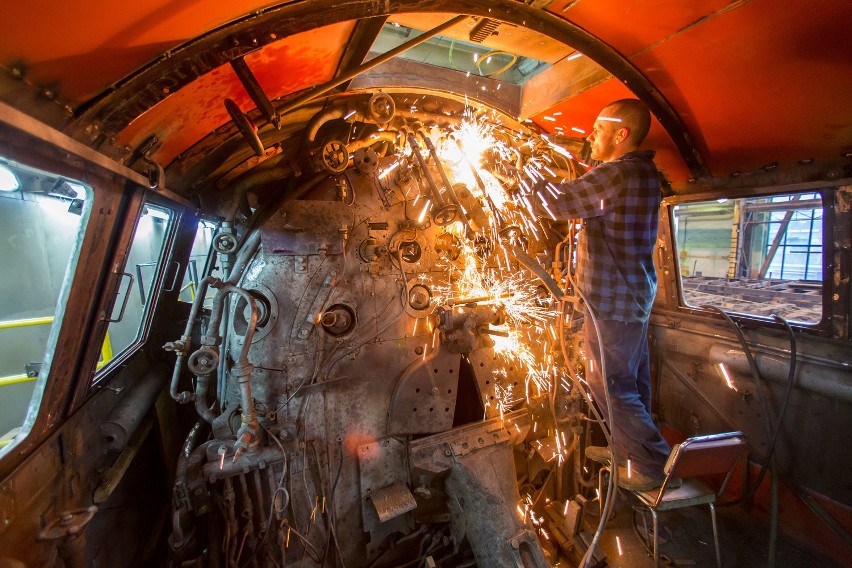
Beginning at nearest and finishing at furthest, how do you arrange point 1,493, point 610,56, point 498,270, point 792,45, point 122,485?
point 1,493 → point 792,45 → point 610,56 → point 122,485 → point 498,270

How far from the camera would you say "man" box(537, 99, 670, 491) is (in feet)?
9.01

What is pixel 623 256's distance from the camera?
291cm

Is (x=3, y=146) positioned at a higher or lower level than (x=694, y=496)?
higher

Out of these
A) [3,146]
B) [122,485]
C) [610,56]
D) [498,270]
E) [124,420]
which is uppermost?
[610,56]

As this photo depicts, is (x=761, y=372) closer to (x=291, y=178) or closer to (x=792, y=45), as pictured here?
(x=792, y=45)

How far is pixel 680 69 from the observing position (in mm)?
2387

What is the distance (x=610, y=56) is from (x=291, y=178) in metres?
2.84

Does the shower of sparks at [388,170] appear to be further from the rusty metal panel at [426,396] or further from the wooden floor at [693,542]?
the wooden floor at [693,542]

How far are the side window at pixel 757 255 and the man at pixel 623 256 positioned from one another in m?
1.78

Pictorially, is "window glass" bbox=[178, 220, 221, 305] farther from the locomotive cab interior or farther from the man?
the man

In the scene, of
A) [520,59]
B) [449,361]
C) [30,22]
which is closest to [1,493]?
[30,22]

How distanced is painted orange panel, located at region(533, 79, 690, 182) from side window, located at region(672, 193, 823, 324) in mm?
723

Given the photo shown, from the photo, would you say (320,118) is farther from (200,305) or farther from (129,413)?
(129,413)

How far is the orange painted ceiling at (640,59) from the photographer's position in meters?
1.32
